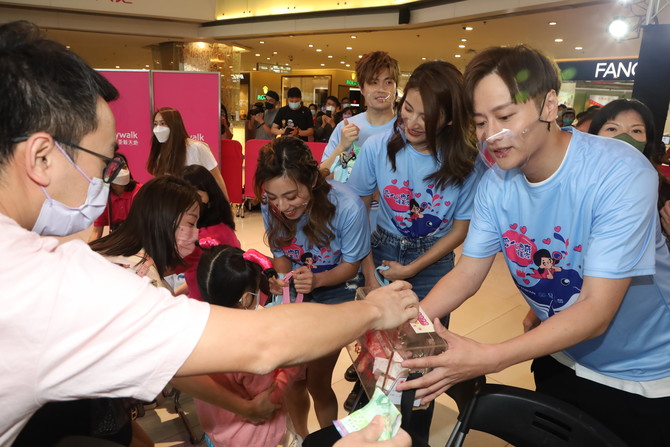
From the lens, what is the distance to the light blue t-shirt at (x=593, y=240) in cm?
115

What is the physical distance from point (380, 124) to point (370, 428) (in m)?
2.20

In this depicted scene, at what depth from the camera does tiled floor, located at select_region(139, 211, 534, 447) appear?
2328 millimetres

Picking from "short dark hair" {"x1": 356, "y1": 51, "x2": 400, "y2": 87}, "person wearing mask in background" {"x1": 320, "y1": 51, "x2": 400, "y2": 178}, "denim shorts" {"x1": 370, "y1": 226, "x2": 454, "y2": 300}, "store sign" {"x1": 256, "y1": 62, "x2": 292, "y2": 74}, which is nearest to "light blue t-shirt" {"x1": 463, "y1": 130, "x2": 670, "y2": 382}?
"denim shorts" {"x1": 370, "y1": 226, "x2": 454, "y2": 300}

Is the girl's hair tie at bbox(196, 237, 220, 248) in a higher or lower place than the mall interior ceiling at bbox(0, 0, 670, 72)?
lower

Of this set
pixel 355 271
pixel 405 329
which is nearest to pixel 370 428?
pixel 405 329

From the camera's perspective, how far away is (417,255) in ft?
6.97

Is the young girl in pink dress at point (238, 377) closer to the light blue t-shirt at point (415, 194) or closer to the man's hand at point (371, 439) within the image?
the light blue t-shirt at point (415, 194)

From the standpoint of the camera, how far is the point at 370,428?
0.88 metres

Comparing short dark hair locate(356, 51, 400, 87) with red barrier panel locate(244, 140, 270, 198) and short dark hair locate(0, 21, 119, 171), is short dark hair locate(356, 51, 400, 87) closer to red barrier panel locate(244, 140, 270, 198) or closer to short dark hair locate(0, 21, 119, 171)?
short dark hair locate(0, 21, 119, 171)

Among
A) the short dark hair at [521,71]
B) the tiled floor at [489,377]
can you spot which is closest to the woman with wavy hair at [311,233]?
the tiled floor at [489,377]

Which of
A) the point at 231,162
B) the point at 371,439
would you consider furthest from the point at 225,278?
the point at 231,162

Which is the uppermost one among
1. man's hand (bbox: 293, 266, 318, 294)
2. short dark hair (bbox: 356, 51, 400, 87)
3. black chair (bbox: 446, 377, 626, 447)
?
short dark hair (bbox: 356, 51, 400, 87)

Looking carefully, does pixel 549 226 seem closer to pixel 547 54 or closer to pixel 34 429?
pixel 547 54

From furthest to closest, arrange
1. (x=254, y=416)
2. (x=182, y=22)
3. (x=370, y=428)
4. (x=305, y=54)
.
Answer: (x=305, y=54), (x=182, y=22), (x=254, y=416), (x=370, y=428)
